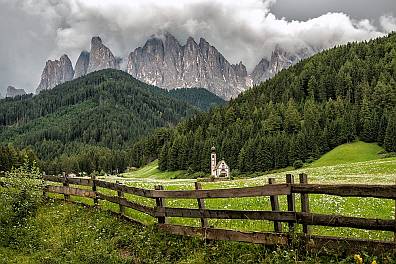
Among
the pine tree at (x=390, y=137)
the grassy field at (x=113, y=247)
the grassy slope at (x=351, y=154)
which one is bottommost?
the grassy field at (x=113, y=247)

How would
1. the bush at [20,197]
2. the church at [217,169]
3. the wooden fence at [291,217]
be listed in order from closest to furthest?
the wooden fence at [291,217]
the bush at [20,197]
the church at [217,169]

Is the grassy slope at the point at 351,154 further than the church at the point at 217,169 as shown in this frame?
No

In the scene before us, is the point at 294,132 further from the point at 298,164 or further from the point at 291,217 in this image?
the point at 291,217

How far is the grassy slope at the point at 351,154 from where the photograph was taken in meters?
129

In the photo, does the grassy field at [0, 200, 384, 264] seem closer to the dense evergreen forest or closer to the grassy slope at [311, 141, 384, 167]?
the grassy slope at [311, 141, 384, 167]

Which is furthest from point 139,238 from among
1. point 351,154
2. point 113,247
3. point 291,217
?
point 351,154

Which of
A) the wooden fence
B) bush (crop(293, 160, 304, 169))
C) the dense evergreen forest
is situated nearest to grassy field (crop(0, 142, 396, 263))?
the wooden fence

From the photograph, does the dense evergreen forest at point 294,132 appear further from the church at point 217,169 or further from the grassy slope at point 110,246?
the grassy slope at point 110,246

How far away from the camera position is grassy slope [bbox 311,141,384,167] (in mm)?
128625

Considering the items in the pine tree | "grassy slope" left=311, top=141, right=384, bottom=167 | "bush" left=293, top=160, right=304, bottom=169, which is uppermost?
the pine tree

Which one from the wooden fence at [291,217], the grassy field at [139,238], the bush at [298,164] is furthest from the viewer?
the bush at [298,164]

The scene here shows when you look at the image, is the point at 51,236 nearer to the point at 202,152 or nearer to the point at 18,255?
the point at 18,255

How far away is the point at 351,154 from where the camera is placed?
132 meters

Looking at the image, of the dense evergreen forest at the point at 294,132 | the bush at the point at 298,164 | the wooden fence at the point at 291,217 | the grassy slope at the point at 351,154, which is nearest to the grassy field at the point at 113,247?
the wooden fence at the point at 291,217
